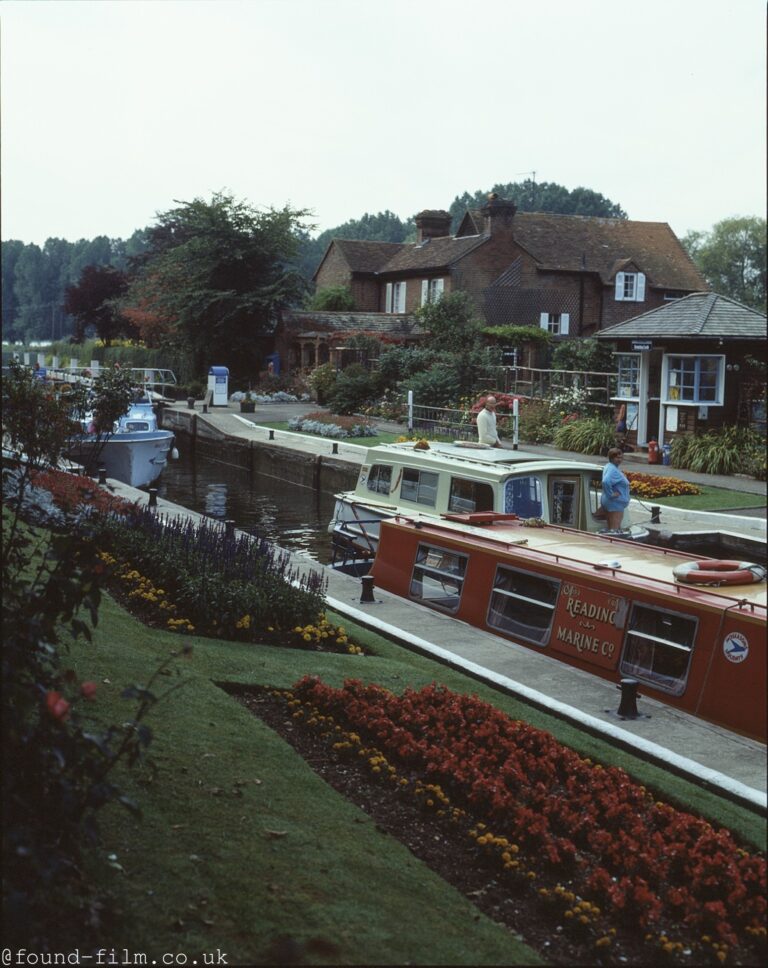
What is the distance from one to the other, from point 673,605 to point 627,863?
3587 millimetres

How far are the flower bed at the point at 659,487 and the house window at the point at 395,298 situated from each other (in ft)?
123

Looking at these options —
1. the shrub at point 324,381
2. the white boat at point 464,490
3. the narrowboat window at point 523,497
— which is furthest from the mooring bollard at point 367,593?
the shrub at point 324,381

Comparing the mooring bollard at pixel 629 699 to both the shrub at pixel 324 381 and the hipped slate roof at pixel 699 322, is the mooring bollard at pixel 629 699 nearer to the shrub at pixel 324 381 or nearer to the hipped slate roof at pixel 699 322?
the hipped slate roof at pixel 699 322

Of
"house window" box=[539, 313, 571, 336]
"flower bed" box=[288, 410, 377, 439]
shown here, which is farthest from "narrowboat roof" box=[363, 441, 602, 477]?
"house window" box=[539, 313, 571, 336]

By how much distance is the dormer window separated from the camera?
57.4 m

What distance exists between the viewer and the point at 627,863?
233 inches

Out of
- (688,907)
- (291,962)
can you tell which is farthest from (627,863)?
(291,962)

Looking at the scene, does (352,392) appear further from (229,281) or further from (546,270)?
(546,270)

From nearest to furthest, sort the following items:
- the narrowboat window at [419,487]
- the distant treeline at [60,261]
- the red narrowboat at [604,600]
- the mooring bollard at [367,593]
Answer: the red narrowboat at [604,600], the mooring bollard at [367,593], the narrowboat window at [419,487], the distant treeline at [60,261]

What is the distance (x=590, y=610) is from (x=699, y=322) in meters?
20.1

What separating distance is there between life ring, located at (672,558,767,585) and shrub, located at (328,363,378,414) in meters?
33.0

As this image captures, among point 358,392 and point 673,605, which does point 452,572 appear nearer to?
point 673,605

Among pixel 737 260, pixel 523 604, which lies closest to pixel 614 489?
pixel 523 604

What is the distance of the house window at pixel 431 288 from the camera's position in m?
56.6
